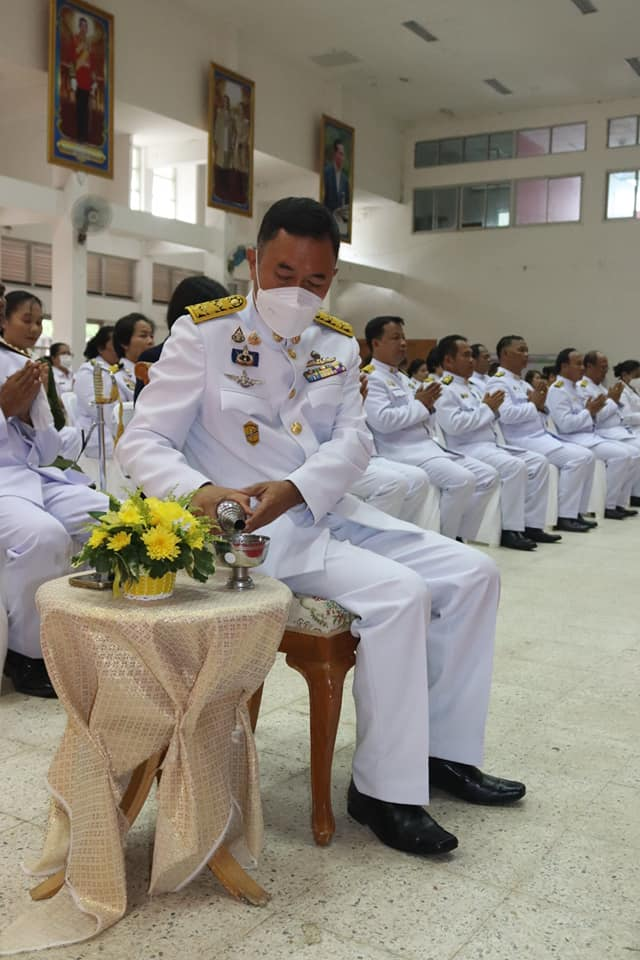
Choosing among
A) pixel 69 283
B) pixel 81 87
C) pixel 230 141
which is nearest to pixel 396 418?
pixel 69 283

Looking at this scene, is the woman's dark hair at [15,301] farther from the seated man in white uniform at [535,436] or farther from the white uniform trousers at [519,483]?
the seated man in white uniform at [535,436]

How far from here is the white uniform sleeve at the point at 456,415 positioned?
278 inches

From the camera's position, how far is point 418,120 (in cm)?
1919

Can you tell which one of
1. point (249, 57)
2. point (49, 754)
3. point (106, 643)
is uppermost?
point (249, 57)

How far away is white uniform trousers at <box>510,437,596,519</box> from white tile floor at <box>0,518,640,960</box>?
14.9ft

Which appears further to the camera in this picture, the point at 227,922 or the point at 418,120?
the point at 418,120

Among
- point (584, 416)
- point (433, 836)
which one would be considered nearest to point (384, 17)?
point (584, 416)

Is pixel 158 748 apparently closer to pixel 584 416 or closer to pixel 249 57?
pixel 584 416

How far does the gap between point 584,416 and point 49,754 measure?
6811 mm

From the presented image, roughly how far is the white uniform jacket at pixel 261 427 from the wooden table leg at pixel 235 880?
0.66 meters

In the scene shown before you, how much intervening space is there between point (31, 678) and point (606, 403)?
7078 mm

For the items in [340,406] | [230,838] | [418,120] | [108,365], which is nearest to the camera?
[230,838]

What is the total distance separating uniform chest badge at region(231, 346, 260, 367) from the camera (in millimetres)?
2428

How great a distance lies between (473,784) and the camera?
7.89ft
